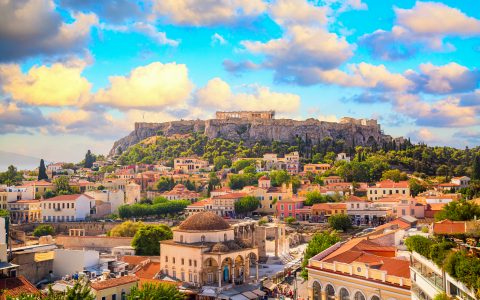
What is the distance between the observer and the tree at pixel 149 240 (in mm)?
48656

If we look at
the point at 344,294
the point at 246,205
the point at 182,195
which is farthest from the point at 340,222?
the point at 344,294

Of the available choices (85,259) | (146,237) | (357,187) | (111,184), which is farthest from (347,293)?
(111,184)

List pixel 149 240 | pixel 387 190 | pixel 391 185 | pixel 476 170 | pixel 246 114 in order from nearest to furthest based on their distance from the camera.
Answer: pixel 149 240, pixel 387 190, pixel 391 185, pixel 476 170, pixel 246 114

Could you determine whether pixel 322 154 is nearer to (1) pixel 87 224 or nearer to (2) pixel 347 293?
(1) pixel 87 224

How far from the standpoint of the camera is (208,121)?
Result: 13225 cm

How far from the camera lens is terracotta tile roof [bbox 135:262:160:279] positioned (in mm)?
40456

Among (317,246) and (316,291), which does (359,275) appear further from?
(317,246)

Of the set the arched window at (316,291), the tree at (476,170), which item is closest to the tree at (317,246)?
the arched window at (316,291)

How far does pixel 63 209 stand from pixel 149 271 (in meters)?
34.0

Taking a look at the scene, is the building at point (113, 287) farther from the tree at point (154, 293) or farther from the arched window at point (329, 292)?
the arched window at point (329, 292)

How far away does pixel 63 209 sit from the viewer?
237ft

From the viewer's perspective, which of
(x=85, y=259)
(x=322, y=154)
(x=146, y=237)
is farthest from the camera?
(x=322, y=154)

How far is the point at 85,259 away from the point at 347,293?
63.3 feet

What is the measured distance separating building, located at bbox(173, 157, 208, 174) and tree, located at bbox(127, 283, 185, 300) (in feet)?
260
